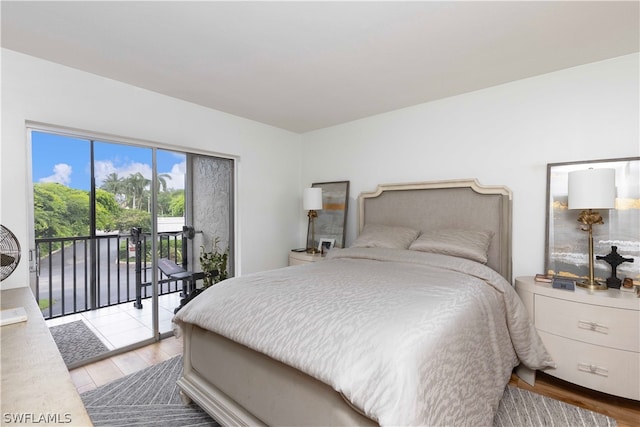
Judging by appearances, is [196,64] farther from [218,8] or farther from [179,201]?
[179,201]

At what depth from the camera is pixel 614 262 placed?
6.73 ft

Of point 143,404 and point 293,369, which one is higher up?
point 293,369

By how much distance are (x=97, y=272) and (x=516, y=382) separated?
392 cm

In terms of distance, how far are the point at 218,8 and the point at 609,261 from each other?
117 inches

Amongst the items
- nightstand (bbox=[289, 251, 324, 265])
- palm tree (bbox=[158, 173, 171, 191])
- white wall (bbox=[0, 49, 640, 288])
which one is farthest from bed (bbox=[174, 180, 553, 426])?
palm tree (bbox=[158, 173, 171, 191])

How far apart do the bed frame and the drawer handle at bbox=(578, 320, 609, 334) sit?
0.65 meters

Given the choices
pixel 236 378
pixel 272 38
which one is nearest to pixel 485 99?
pixel 272 38

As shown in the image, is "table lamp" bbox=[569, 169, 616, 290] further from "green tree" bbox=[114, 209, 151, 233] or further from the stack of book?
"green tree" bbox=[114, 209, 151, 233]

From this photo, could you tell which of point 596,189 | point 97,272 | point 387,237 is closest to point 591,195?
point 596,189

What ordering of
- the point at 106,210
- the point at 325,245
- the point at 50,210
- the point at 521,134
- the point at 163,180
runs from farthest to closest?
the point at 325,245 → the point at 163,180 → the point at 106,210 → the point at 521,134 → the point at 50,210

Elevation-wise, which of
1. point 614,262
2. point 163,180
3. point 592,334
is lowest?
point 592,334

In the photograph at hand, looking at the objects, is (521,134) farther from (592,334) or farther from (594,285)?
(592,334)

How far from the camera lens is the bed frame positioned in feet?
4.16

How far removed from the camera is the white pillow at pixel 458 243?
7.95 ft
